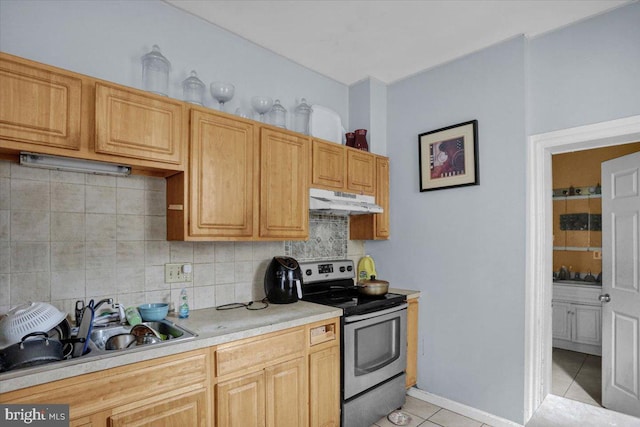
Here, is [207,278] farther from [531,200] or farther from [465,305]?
[531,200]

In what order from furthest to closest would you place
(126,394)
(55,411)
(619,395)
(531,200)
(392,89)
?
(392,89) < (619,395) < (531,200) < (126,394) < (55,411)

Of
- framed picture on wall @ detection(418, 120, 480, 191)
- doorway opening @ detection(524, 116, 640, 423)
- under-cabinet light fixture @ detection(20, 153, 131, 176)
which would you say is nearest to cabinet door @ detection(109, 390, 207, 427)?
under-cabinet light fixture @ detection(20, 153, 131, 176)

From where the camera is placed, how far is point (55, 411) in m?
1.27

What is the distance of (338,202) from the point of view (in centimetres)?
267

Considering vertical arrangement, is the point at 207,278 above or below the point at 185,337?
above

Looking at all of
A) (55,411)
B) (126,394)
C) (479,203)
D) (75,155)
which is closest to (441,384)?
(479,203)

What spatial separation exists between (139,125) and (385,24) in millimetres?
1694

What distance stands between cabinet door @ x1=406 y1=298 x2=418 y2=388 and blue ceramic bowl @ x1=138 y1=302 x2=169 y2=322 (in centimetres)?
186

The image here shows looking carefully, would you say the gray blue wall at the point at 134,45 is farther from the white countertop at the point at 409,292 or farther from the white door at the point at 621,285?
the white door at the point at 621,285

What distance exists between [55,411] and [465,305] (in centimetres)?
253

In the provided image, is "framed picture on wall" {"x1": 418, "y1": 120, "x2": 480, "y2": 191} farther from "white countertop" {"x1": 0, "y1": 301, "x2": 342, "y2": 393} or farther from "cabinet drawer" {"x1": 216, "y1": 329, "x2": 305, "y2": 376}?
"cabinet drawer" {"x1": 216, "y1": 329, "x2": 305, "y2": 376}

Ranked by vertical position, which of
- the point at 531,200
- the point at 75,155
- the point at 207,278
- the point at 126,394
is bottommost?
the point at 126,394

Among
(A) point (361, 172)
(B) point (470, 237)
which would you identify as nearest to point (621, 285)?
(B) point (470, 237)

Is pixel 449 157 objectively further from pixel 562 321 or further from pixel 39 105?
pixel 562 321
